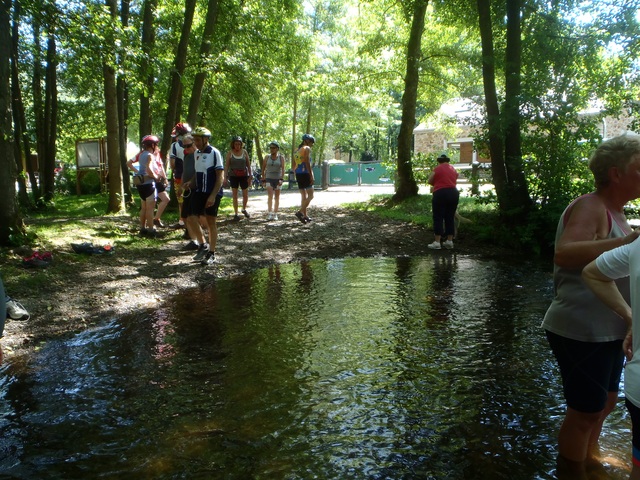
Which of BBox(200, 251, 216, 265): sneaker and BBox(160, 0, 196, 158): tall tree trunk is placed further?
BBox(160, 0, 196, 158): tall tree trunk

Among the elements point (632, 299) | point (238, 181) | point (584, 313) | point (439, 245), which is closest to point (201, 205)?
point (238, 181)

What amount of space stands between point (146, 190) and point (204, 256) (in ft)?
7.66

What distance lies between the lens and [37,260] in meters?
7.97

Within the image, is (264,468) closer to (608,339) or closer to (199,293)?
(608,339)

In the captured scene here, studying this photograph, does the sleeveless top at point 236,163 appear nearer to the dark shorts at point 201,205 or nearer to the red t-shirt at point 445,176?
the dark shorts at point 201,205

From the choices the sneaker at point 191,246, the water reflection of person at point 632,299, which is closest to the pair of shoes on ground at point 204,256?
the sneaker at point 191,246

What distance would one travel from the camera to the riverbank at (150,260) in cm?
655

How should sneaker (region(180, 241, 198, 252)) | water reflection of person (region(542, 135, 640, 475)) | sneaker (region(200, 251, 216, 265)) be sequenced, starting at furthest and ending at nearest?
sneaker (region(180, 241, 198, 252)) < sneaker (region(200, 251, 216, 265)) < water reflection of person (region(542, 135, 640, 475))

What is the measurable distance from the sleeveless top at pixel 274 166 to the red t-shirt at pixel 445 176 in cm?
453

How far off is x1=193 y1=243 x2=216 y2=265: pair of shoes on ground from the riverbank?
12 centimetres

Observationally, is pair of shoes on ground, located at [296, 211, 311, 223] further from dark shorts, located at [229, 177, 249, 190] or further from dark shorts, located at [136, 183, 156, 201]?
dark shorts, located at [136, 183, 156, 201]

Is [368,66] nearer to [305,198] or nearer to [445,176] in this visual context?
[305,198]

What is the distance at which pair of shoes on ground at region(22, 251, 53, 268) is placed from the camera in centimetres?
787

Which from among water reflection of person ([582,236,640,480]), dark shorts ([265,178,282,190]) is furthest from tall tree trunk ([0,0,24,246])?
water reflection of person ([582,236,640,480])
